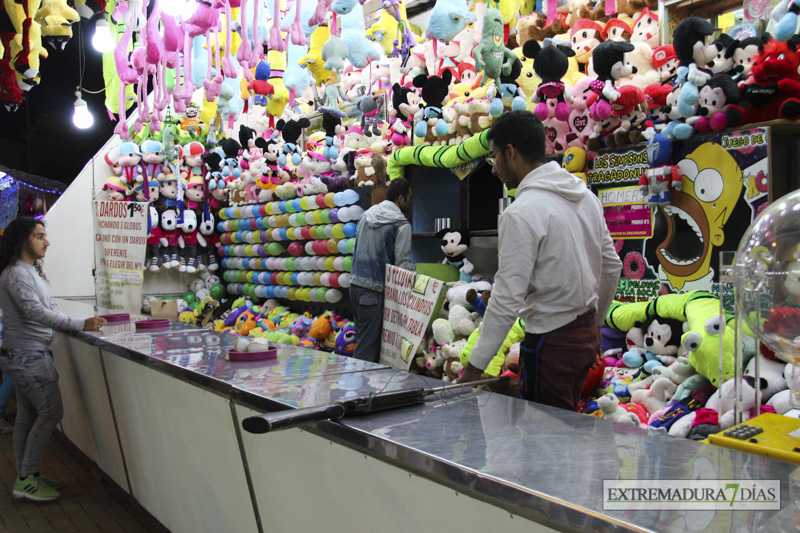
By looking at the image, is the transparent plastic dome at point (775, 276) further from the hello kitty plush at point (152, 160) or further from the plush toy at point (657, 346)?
the hello kitty plush at point (152, 160)

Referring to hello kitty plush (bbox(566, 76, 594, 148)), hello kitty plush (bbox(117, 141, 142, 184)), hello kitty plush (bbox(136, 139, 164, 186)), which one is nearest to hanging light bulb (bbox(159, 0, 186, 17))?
hello kitty plush (bbox(566, 76, 594, 148))

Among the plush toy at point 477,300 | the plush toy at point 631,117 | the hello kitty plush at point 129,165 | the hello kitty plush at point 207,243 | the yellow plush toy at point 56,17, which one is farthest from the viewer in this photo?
the hello kitty plush at point 207,243

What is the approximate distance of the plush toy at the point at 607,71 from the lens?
12.0 ft

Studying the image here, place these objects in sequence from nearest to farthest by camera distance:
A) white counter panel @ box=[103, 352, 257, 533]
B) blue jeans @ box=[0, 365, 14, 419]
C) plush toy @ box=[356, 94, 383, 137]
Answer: white counter panel @ box=[103, 352, 257, 533], blue jeans @ box=[0, 365, 14, 419], plush toy @ box=[356, 94, 383, 137]

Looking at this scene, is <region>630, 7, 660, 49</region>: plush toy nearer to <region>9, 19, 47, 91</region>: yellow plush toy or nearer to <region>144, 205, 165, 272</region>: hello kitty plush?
<region>9, 19, 47, 91</region>: yellow plush toy

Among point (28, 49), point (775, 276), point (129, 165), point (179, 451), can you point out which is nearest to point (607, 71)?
point (775, 276)

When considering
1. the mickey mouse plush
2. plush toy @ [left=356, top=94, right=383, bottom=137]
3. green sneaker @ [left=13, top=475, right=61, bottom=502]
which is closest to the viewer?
green sneaker @ [left=13, top=475, right=61, bottom=502]

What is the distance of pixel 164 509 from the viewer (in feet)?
8.96

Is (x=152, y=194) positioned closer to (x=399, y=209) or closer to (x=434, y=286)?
(x=399, y=209)

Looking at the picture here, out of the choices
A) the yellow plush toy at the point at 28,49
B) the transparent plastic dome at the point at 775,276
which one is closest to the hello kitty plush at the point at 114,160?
the yellow plush toy at the point at 28,49

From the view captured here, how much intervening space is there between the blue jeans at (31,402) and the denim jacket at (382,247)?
1.93 m

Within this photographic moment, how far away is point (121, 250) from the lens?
18.5ft

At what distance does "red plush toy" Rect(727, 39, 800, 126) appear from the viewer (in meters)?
3.01

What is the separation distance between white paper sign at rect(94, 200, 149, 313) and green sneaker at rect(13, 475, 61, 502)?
2.28 m
